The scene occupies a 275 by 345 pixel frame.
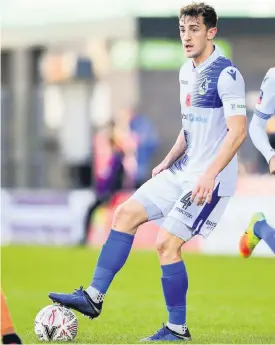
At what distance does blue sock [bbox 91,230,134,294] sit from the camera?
A: 28.6ft

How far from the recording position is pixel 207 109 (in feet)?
28.2

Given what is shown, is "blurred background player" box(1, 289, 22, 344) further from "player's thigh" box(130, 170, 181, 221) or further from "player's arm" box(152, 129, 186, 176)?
"player's arm" box(152, 129, 186, 176)

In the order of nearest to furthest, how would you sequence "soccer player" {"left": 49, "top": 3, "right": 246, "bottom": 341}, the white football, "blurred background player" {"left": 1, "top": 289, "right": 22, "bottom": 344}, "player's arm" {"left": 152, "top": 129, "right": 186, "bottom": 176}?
"blurred background player" {"left": 1, "top": 289, "right": 22, "bottom": 344} < "soccer player" {"left": 49, "top": 3, "right": 246, "bottom": 341} < the white football < "player's arm" {"left": 152, "top": 129, "right": 186, "bottom": 176}

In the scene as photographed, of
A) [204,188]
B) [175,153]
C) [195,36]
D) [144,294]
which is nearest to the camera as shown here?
[204,188]

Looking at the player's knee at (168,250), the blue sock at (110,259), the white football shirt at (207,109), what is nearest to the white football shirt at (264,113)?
the white football shirt at (207,109)

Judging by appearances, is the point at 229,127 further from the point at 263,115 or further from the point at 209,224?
the point at 209,224

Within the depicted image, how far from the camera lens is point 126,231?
345 inches

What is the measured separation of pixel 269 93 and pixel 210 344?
1.80m

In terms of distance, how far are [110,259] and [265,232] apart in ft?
3.70

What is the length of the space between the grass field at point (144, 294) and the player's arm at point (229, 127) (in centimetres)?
112

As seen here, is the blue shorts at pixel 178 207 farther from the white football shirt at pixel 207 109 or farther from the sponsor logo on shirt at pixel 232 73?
the sponsor logo on shirt at pixel 232 73

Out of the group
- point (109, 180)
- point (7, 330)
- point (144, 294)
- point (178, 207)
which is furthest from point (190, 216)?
point (109, 180)

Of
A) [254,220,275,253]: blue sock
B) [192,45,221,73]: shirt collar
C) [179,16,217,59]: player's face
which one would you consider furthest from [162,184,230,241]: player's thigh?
[179,16,217,59]: player's face

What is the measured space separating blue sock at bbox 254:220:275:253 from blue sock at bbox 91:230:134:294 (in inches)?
38.0
